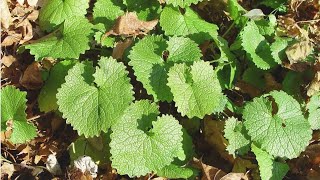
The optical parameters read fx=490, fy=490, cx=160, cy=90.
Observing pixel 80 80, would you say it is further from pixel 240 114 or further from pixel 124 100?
pixel 240 114

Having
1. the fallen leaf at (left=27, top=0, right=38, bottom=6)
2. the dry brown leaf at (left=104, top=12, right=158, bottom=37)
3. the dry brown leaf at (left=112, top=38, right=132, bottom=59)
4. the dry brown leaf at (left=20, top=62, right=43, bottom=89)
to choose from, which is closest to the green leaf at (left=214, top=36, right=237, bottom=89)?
the dry brown leaf at (left=104, top=12, right=158, bottom=37)

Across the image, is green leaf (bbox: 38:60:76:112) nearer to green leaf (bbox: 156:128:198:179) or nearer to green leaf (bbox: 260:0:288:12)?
green leaf (bbox: 156:128:198:179)

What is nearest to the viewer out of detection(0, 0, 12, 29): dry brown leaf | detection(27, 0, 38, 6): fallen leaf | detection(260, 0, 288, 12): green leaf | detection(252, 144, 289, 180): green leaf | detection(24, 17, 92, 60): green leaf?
detection(252, 144, 289, 180): green leaf

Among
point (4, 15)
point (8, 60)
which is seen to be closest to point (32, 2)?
point (4, 15)

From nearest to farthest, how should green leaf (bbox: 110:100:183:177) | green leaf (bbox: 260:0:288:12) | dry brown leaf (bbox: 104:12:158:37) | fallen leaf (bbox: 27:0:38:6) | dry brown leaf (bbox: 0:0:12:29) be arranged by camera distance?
green leaf (bbox: 110:100:183:177) → dry brown leaf (bbox: 104:12:158:37) → dry brown leaf (bbox: 0:0:12:29) → fallen leaf (bbox: 27:0:38:6) → green leaf (bbox: 260:0:288:12)

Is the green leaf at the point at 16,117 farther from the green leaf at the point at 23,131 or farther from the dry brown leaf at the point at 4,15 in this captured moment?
the dry brown leaf at the point at 4,15

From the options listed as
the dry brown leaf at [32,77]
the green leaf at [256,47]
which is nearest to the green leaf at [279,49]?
the green leaf at [256,47]

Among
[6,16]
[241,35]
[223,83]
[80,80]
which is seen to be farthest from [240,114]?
[6,16]

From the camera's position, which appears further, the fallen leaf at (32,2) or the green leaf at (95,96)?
the fallen leaf at (32,2)
